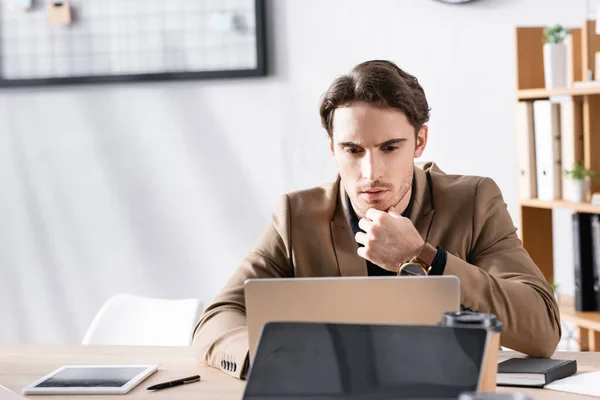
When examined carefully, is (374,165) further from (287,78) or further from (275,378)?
(287,78)

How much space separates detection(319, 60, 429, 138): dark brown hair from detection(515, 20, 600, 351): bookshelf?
0.89m

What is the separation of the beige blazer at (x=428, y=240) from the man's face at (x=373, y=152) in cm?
13

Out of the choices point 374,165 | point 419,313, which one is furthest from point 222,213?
point 419,313

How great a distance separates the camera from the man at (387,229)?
1.77 metres

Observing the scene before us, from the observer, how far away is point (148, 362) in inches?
73.0

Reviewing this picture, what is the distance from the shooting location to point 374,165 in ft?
6.29

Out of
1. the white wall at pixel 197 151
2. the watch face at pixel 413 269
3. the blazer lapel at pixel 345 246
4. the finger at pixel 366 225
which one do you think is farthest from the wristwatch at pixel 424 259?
the white wall at pixel 197 151

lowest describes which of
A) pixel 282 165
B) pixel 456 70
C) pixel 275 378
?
pixel 275 378

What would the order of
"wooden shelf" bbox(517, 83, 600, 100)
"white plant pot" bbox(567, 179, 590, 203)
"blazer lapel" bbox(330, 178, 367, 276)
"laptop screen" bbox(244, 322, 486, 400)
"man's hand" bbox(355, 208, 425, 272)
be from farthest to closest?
"white plant pot" bbox(567, 179, 590, 203) → "wooden shelf" bbox(517, 83, 600, 100) → "blazer lapel" bbox(330, 178, 367, 276) → "man's hand" bbox(355, 208, 425, 272) → "laptop screen" bbox(244, 322, 486, 400)

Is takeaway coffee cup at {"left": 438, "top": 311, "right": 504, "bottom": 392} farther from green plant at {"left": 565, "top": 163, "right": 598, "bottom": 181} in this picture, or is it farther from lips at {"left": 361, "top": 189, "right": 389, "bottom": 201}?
green plant at {"left": 565, "top": 163, "right": 598, "bottom": 181}

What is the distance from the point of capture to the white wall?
333 centimetres

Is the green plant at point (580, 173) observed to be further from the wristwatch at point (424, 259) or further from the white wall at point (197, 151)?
the wristwatch at point (424, 259)

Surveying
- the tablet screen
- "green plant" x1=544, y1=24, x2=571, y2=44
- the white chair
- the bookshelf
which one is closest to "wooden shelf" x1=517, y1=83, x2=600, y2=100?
the bookshelf

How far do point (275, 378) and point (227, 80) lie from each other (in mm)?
2453
